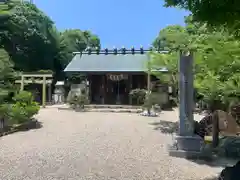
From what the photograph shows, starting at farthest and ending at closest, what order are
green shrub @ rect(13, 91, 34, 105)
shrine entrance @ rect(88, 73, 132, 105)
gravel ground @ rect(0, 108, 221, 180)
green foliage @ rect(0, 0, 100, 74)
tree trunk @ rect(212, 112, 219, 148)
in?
green foliage @ rect(0, 0, 100, 74), shrine entrance @ rect(88, 73, 132, 105), green shrub @ rect(13, 91, 34, 105), tree trunk @ rect(212, 112, 219, 148), gravel ground @ rect(0, 108, 221, 180)

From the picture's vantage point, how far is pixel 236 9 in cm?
293

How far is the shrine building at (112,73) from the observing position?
20281 millimetres

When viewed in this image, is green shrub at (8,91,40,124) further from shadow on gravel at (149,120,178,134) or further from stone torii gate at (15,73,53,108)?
stone torii gate at (15,73,53,108)

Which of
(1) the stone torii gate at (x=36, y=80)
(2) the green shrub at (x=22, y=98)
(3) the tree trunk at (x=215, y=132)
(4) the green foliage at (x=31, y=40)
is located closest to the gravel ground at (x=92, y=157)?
(3) the tree trunk at (x=215, y=132)

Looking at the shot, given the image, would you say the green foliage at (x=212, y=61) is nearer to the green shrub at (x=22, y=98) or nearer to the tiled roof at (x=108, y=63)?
the green shrub at (x=22, y=98)

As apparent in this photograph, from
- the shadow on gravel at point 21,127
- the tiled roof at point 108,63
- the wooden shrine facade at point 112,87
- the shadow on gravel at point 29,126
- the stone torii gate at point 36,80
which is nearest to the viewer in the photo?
the shadow on gravel at point 21,127

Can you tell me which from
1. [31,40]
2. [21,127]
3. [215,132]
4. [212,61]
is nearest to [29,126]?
[21,127]

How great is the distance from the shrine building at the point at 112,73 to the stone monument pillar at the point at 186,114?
42.0 feet

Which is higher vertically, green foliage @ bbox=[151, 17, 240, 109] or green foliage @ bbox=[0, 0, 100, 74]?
green foliage @ bbox=[0, 0, 100, 74]

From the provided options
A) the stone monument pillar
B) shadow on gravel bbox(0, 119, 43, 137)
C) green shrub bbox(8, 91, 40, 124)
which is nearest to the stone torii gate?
green shrub bbox(8, 91, 40, 124)

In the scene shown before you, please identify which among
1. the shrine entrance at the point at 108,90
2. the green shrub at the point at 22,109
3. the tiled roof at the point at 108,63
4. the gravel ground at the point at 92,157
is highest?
the tiled roof at the point at 108,63

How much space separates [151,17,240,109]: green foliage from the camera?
525cm

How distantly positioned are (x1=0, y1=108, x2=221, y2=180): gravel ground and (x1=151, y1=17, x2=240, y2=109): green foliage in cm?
214

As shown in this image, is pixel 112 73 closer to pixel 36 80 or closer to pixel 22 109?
pixel 36 80
